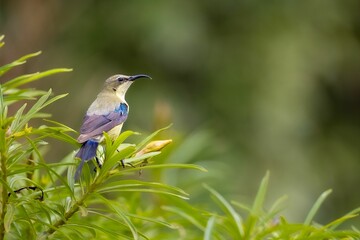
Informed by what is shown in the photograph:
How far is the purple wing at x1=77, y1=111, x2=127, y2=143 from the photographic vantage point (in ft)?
4.29

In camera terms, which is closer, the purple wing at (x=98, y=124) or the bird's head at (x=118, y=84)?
the purple wing at (x=98, y=124)

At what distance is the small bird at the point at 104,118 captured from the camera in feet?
4.00

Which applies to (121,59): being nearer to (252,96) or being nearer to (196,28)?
(196,28)

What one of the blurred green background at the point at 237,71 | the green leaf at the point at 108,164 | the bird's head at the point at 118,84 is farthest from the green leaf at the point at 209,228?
the blurred green background at the point at 237,71

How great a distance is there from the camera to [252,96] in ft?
17.1

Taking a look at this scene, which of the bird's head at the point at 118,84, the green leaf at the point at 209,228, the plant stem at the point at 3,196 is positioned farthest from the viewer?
the bird's head at the point at 118,84

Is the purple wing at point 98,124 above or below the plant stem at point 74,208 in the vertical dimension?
above

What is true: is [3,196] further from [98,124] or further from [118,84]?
[118,84]

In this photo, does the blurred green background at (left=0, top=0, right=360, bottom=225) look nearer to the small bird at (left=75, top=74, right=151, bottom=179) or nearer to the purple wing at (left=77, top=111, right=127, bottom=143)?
the small bird at (left=75, top=74, right=151, bottom=179)

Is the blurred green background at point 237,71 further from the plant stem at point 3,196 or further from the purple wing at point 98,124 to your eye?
the plant stem at point 3,196

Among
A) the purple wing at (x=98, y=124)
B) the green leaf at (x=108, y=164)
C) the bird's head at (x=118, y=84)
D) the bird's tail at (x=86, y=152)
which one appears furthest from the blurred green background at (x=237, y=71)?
the green leaf at (x=108, y=164)

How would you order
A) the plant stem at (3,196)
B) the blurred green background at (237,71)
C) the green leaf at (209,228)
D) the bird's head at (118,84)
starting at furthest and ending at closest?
the blurred green background at (237,71) → the bird's head at (118,84) → the green leaf at (209,228) → the plant stem at (3,196)

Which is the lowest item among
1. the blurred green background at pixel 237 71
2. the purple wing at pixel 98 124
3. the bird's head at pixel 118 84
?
the blurred green background at pixel 237 71

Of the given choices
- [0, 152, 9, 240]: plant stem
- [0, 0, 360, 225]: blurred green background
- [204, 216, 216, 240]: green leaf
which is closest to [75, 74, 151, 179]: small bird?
[0, 152, 9, 240]: plant stem
